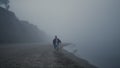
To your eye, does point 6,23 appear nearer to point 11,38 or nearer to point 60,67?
point 11,38

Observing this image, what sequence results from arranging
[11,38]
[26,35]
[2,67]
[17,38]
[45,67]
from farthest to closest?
[26,35], [17,38], [11,38], [45,67], [2,67]

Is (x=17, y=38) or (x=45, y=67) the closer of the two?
(x=45, y=67)

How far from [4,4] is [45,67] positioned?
4883cm

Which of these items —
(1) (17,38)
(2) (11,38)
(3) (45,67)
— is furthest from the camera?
(1) (17,38)

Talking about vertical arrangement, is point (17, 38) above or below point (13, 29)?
below

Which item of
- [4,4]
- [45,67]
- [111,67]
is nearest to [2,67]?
[45,67]

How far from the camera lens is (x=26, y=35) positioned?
4881 cm

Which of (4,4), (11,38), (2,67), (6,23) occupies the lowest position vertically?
(2,67)

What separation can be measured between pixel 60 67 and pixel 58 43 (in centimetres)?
956

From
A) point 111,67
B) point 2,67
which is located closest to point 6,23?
point 2,67

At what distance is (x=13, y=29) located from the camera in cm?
4062

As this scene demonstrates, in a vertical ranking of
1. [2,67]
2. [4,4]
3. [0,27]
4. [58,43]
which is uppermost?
[4,4]

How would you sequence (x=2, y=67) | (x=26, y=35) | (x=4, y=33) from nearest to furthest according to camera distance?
(x=2, y=67), (x=4, y=33), (x=26, y=35)

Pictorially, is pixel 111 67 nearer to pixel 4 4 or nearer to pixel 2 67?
pixel 2 67
